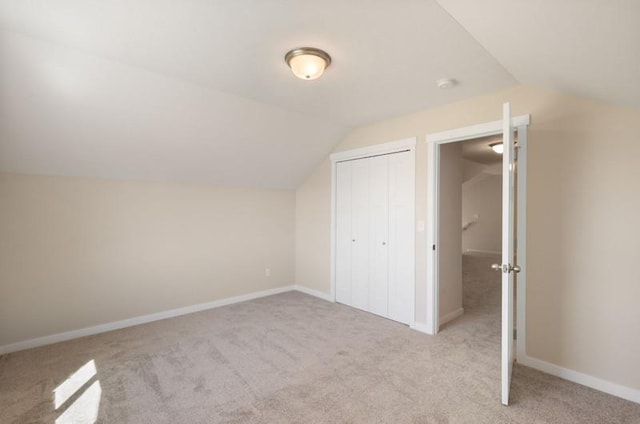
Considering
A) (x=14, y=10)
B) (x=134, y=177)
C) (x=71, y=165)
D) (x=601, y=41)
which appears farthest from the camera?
(x=134, y=177)

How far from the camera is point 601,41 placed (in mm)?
1475

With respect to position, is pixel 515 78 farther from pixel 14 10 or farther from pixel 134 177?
pixel 134 177

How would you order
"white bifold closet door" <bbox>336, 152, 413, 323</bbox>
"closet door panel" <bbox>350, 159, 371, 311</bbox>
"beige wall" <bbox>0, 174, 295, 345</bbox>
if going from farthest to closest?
"closet door panel" <bbox>350, 159, 371, 311</bbox>, "white bifold closet door" <bbox>336, 152, 413, 323</bbox>, "beige wall" <bbox>0, 174, 295, 345</bbox>

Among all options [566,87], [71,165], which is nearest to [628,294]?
[566,87]

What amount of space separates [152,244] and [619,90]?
4500 millimetres

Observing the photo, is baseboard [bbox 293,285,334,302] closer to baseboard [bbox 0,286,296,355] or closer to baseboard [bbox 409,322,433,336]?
baseboard [bbox 0,286,296,355]

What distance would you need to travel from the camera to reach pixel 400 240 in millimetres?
3639

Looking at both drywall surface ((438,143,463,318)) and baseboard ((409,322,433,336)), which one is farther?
drywall surface ((438,143,463,318))

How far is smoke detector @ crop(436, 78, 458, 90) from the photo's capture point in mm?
2595

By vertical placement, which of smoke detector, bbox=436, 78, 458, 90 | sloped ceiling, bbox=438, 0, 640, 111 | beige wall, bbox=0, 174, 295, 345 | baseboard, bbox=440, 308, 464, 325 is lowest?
baseboard, bbox=440, 308, 464, 325

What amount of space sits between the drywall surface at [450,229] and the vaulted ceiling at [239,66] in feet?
2.68

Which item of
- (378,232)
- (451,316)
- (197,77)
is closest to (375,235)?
(378,232)

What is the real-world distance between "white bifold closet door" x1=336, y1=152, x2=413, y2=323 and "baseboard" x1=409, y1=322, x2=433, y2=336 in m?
0.07

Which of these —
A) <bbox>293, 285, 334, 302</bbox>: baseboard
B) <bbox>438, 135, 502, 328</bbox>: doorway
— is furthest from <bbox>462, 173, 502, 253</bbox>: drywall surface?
<bbox>293, 285, 334, 302</bbox>: baseboard
